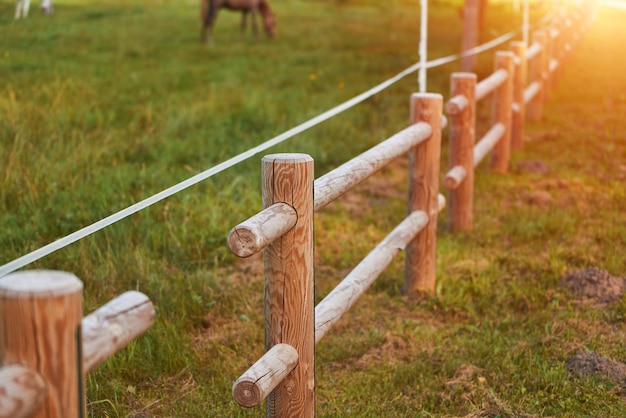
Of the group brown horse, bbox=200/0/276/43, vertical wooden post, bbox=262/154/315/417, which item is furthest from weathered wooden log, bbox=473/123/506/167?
brown horse, bbox=200/0/276/43

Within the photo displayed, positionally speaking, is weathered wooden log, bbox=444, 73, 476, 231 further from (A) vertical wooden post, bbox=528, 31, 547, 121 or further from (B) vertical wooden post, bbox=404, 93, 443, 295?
(A) vertical wooden post, bbox=528, 31, 547, 121

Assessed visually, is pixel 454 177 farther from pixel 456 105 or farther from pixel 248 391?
pixel 248 391

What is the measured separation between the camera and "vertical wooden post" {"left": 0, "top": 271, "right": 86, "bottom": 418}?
4.90 feet

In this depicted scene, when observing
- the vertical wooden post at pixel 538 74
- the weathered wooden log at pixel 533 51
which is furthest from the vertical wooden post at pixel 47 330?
the vertical wooden post at pixel 538 74

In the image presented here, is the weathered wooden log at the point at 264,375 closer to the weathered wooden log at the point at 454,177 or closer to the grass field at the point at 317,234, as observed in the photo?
the grass field at the point at 317,234

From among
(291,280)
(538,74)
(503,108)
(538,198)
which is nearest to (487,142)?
(538,198)

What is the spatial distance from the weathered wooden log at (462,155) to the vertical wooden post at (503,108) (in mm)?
1476

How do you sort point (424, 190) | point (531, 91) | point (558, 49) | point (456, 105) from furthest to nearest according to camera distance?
point (558, 49)
point (531, 91)
point (456, 105)
point (424, 190)

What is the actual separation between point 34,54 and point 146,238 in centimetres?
586

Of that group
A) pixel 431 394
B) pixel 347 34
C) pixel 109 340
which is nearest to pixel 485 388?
pixel 431 394

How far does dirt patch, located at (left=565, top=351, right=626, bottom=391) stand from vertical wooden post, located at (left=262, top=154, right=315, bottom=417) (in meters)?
1.42

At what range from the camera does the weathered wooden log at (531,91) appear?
8.31m

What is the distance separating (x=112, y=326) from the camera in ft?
5.52

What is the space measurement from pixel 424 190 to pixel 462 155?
1112 millimetres
